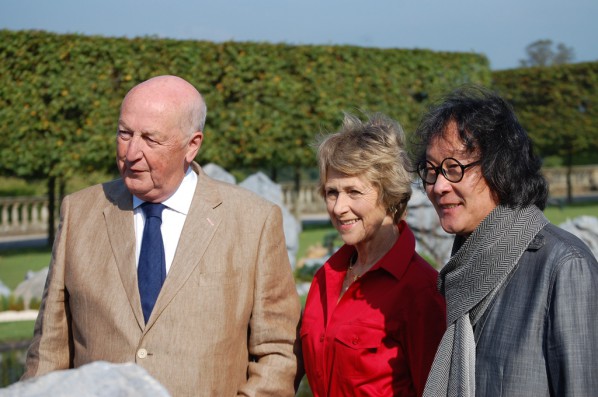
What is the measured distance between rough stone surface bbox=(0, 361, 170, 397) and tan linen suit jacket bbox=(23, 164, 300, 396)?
1563 mm

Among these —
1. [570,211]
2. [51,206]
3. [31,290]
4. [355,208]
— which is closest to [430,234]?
[31,290]

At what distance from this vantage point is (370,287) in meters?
3.21

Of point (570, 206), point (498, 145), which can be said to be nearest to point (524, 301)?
point (498, 145)

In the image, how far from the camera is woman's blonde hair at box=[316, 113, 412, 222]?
3.22m

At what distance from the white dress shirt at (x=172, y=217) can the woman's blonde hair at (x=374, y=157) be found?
61 centimetres

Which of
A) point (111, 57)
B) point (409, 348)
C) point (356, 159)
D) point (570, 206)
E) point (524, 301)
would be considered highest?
point (111, 57)

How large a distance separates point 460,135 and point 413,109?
1831 cm

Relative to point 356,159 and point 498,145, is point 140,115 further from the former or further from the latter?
point 498,145

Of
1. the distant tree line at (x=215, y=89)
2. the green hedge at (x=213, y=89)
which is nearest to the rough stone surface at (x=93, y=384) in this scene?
the distant tree line at (x=215, y=89)

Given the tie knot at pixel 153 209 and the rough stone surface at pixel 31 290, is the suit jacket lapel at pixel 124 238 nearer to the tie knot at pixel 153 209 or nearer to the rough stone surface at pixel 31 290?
the tie knot at pixel 153 209

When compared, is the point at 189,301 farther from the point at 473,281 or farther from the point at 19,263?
the point at 19,263

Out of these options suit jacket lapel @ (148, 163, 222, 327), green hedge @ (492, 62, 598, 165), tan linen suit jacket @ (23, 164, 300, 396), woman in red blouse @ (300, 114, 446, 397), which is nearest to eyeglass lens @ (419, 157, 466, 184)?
woman in red blouse @ (300, 114, 446, 397)

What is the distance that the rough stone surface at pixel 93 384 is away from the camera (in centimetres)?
137

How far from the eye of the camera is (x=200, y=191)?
326cm
